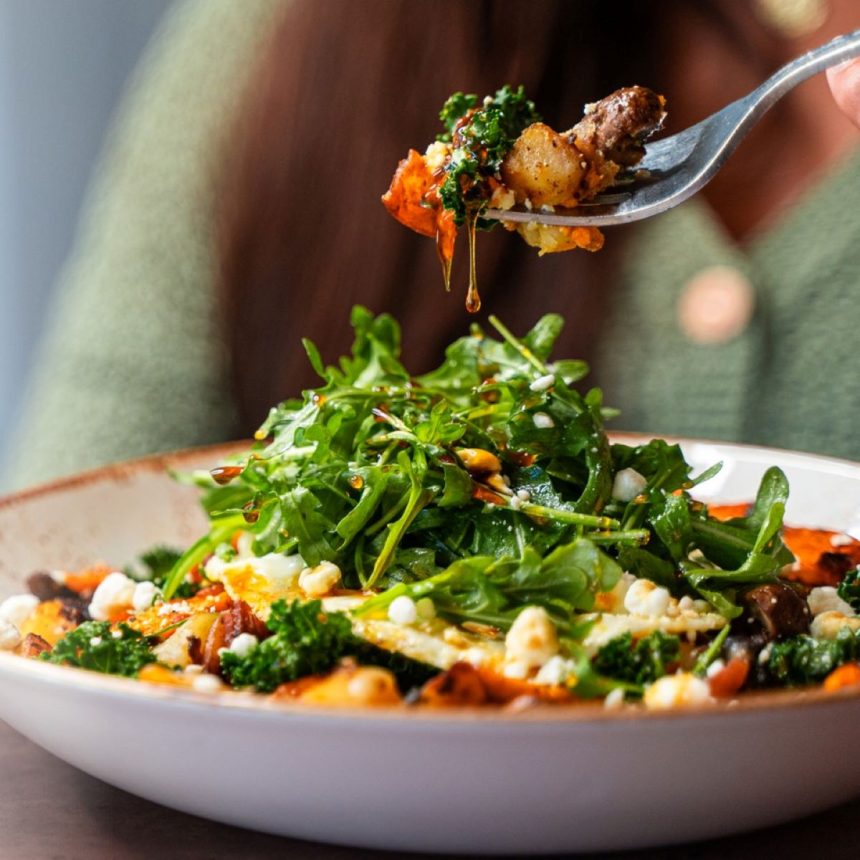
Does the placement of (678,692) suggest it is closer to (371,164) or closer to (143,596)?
(143,596)

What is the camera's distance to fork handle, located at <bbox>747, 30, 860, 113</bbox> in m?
1.34

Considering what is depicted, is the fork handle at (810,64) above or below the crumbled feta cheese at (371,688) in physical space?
above

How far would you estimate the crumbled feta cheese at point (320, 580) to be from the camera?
4.63ft

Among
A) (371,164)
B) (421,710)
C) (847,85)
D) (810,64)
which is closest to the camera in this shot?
(421,710)

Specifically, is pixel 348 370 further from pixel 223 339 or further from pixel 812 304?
pixel 812 304

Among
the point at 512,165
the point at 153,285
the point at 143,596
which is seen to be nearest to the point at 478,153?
the point at 512,165

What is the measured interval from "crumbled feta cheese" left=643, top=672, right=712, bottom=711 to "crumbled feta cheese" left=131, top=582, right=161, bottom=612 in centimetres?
A: 77

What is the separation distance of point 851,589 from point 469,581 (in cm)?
56

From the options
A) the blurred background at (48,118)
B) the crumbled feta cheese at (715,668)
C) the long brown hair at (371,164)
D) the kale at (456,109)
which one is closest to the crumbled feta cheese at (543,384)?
the kale at (456,109)

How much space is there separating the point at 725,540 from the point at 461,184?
1.95ft

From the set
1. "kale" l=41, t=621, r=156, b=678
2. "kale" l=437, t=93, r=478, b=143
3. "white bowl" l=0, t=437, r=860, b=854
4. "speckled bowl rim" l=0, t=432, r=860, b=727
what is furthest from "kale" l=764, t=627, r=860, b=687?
"kale" l=437, t=93, r=478, b=143

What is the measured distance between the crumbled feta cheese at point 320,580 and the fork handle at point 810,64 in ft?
2.73

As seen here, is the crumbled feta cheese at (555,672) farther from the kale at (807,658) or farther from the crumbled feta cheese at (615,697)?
the kale at (807,658)

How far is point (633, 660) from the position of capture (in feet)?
4.00
